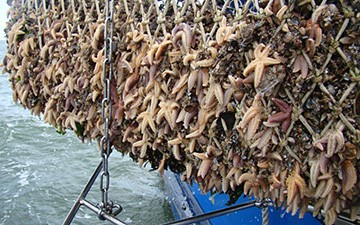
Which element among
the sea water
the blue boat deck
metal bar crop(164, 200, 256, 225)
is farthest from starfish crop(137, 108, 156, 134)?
the sea water

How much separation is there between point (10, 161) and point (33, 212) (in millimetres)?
2715

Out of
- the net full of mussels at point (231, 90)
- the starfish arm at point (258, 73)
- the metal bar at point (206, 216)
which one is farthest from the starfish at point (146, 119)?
the metal bar at point (206, 216)

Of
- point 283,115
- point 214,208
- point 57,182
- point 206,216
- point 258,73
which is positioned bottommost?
point 57,182

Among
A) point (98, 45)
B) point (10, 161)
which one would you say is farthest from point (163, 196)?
point (98, 45)

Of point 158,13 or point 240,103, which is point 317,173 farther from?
point 158,13

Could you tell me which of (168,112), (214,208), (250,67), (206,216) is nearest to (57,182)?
(214,208)

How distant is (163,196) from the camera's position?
28.5 ft

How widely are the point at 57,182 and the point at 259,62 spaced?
28.0 ft

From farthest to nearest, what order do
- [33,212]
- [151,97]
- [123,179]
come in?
[123,179]
[33,212]
[151,97]

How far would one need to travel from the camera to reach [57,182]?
9.04 metres

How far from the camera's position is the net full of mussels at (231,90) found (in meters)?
1.26

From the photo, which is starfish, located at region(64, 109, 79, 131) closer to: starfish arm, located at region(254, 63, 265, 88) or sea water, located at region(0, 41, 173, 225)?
starfish arm, located at region(254, 63, 265, 88)

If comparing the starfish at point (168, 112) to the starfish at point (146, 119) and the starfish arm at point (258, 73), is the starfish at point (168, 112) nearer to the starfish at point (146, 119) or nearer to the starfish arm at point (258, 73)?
the starfish at point (146, 119)

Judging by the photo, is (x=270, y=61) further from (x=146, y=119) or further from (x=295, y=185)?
(x=146, y=119)
